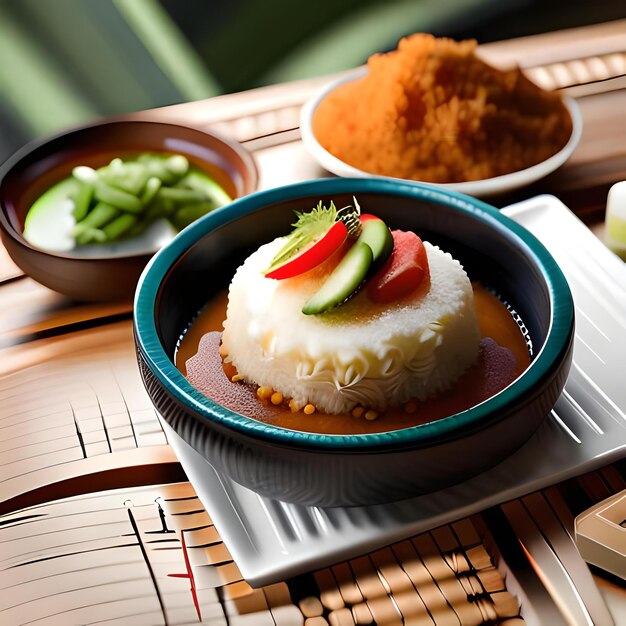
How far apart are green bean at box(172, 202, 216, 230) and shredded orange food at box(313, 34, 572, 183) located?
298 mm

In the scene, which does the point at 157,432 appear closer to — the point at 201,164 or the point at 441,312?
the point at 441,312

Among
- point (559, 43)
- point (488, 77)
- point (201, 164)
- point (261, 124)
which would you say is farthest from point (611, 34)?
point (201, 164)

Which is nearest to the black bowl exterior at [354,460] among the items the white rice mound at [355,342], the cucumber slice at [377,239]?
the white rice mound at [355,342]

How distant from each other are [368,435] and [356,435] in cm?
2

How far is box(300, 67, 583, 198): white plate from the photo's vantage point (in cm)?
139

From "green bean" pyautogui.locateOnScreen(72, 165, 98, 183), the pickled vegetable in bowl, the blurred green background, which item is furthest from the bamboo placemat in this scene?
the blurred green background

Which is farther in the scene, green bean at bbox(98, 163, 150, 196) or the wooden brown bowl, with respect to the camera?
green bean at bbox(98, 163, 150, 196)

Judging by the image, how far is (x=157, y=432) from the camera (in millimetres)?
1055

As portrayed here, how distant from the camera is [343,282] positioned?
37.1 inches

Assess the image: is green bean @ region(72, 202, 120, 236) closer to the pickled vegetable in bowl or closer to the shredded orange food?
the pickled vegetable in bowl

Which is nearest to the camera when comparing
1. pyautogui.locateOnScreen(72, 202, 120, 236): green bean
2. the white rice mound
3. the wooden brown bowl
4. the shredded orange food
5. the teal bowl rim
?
the teal bowl rim

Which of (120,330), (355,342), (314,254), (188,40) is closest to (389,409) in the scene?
(355,342)

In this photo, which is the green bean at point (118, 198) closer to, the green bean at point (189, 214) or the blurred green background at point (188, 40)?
the green bean at point (189, 214)

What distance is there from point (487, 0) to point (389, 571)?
8.13 feet
